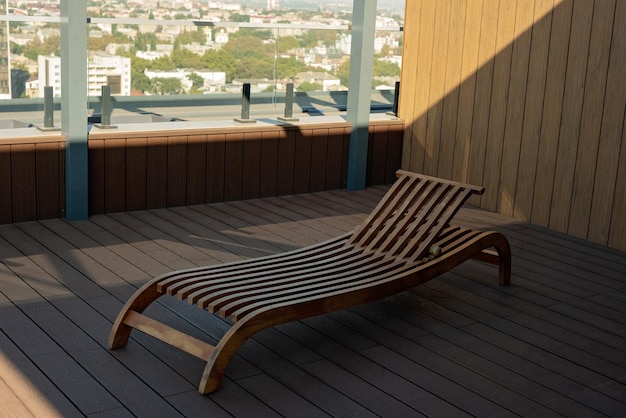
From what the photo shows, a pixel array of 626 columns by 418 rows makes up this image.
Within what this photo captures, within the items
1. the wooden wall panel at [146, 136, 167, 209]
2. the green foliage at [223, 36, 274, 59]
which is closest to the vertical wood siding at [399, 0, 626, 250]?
the green foliage at [223, 36, 274, 59]

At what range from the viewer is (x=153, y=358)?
12.2 feet

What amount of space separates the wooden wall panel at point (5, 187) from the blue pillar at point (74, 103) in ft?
1.30

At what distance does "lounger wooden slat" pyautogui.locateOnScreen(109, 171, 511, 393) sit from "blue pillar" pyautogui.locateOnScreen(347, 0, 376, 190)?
2.21 metres

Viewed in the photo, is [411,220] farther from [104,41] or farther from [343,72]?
[343,72]

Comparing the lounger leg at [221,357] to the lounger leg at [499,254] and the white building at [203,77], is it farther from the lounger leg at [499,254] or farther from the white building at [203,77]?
the white building at [203,77]

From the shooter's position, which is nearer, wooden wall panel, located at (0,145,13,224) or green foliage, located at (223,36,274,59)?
wooden wall panel, located at (0,145,13,224)

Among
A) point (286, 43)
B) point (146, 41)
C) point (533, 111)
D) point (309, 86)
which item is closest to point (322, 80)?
point (309, 86)

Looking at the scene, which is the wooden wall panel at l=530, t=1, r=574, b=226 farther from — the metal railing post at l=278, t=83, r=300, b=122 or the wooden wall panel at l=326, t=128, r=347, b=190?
the metal railing post at l=278, t=83, r=300, b=122

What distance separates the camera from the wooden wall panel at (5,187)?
566cm

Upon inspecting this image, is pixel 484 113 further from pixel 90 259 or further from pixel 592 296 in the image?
pixel 90 259

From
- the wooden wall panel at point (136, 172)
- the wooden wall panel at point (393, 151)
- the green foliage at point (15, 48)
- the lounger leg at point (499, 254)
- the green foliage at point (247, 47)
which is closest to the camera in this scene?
the lounger leg at point (499, 254)

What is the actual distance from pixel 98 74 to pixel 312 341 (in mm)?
2985

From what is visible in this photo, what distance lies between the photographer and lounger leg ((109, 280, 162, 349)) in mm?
3758

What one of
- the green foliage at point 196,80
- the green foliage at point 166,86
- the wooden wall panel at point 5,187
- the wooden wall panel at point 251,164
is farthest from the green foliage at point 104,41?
the wooden wall panel at point 251,164
